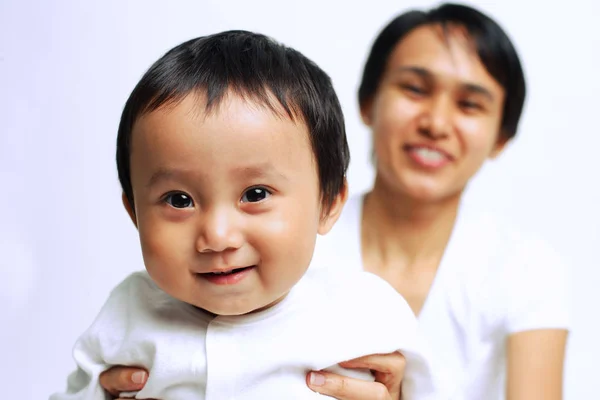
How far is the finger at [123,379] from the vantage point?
1289 millimetres

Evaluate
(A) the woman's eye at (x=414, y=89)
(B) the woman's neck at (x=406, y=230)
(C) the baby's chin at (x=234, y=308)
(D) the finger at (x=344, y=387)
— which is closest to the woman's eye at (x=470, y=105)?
(A) the woman's eye at (x=414, y=89)

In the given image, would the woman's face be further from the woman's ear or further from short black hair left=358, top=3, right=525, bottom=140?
the woman's ear

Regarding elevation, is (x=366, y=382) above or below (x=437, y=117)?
below

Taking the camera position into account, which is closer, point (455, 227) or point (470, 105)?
point (470, 105)

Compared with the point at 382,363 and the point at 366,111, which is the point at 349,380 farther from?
the point at 366,111

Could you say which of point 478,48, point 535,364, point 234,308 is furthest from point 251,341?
point 478,48

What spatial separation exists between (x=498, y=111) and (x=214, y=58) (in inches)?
40.3

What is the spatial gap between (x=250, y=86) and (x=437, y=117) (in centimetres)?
84

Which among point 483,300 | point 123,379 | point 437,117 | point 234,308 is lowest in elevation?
point 123,379

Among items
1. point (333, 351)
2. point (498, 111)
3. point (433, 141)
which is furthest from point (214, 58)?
point (498, 111)

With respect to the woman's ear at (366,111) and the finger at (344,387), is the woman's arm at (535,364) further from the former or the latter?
the woman's ear at (366,111)

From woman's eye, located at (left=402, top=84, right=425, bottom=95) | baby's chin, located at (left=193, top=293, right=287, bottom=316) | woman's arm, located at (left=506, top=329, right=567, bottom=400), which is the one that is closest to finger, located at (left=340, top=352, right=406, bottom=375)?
baby's chin, located at (left=193, top=293, right=287, bottom=316)

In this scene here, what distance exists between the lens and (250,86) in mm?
1151

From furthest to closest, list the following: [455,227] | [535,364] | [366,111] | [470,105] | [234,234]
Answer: [366,111]
[455,227]
[470,105]
[535,364]
[234,234]
